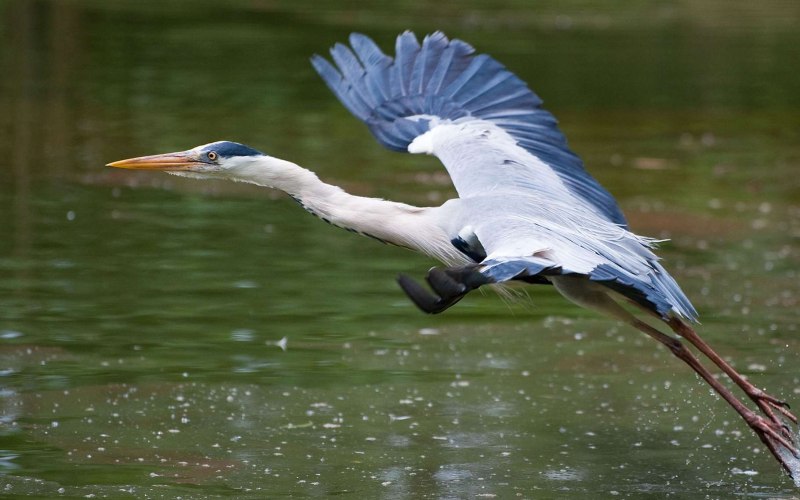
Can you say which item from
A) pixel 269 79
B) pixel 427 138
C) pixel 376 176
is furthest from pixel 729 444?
pixel 269 79

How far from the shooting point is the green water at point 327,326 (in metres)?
6.10

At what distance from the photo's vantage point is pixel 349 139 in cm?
1430

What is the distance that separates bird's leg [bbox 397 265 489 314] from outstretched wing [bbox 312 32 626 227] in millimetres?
1695

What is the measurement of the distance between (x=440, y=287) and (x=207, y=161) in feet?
7.30

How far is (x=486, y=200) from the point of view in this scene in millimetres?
6410

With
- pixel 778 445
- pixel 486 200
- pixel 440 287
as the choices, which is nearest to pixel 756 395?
pixel 778 445

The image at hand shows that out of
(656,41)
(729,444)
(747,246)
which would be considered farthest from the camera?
(656,41)

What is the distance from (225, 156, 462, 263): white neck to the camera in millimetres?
6516

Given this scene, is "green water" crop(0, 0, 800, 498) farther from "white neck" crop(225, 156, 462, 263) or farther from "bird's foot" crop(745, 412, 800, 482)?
"white neck" crop(225, 156, 462, 263)

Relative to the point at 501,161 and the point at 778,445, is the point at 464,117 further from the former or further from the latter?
the point at 778,445

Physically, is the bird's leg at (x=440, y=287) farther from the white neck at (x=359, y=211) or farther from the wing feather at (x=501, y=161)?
the white neck at (x=359, y=211)

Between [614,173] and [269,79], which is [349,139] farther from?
[269,79]

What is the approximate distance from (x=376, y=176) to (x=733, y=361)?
516cm

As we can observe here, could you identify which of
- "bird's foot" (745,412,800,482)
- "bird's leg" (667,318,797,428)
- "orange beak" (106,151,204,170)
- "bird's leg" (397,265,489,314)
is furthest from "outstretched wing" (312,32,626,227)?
"bird's leg" (397,265,489,314)
